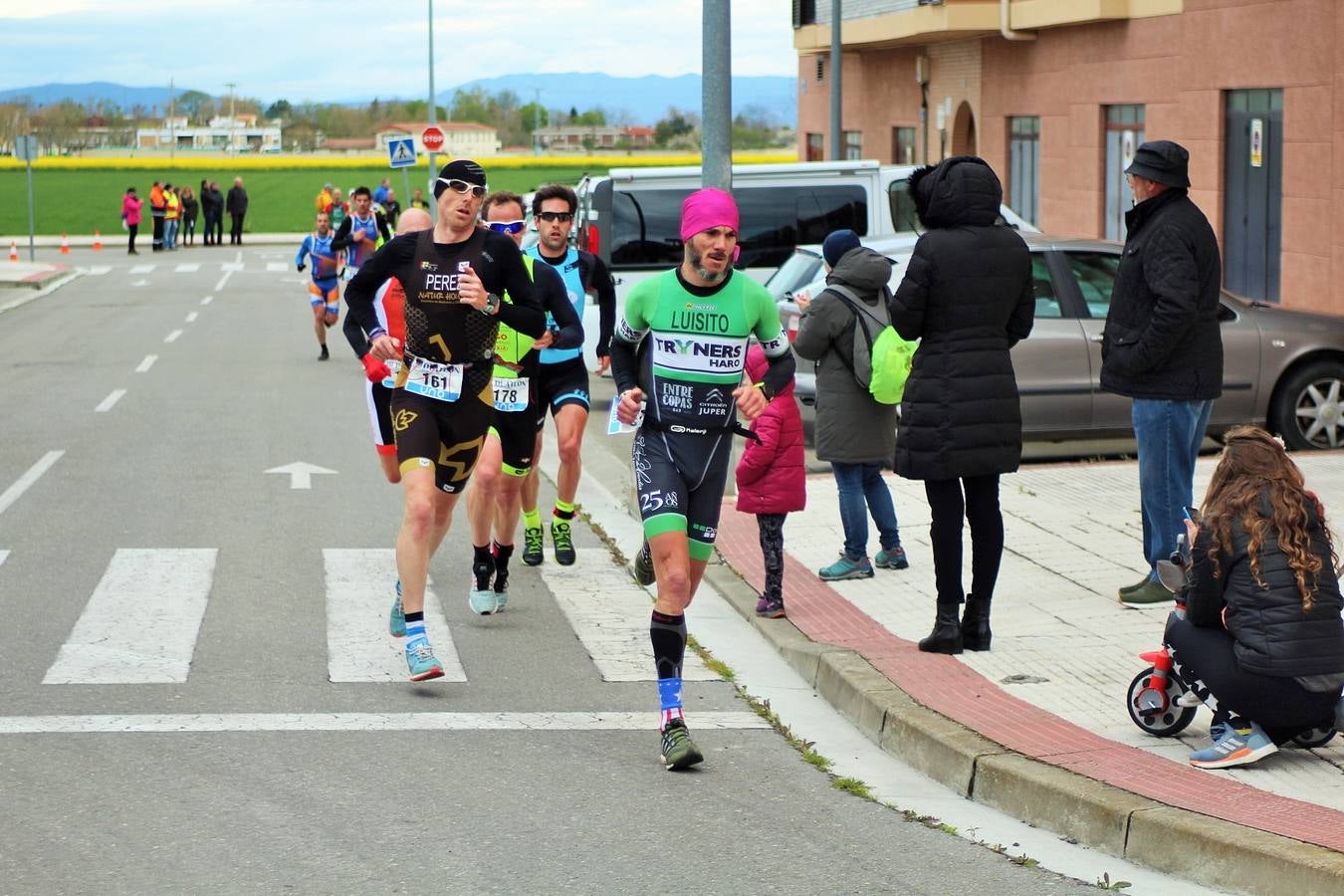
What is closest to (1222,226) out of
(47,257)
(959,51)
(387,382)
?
(959,51)

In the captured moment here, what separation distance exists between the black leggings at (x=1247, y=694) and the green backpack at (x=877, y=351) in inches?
120

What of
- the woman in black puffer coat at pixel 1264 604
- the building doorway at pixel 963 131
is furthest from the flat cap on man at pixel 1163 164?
the building doorway at pixel 963 131

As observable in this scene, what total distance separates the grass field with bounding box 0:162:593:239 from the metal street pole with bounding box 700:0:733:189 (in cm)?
3583

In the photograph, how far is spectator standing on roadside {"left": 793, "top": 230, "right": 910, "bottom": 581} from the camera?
934cm

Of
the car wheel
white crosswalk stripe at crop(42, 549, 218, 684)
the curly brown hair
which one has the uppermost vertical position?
the curly brown hair

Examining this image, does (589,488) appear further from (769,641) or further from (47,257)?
(47,257)

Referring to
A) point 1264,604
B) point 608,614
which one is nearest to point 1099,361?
point 608,614

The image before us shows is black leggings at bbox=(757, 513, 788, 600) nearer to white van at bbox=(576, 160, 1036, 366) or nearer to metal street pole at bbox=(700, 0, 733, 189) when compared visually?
metal street pole at bbox=(700, 0, 733, 189)

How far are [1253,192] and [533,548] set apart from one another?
13176 millimetres

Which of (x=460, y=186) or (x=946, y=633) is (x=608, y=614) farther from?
(x=460, y=186)

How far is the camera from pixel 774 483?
→ 28.5 ft

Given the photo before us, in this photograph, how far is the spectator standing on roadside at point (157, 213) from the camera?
5147cm

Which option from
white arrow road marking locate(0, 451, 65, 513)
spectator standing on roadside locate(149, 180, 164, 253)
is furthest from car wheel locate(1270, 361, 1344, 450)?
spectator standing on roadside locate(149, 180, 164, 253)

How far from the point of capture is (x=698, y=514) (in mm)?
6848
